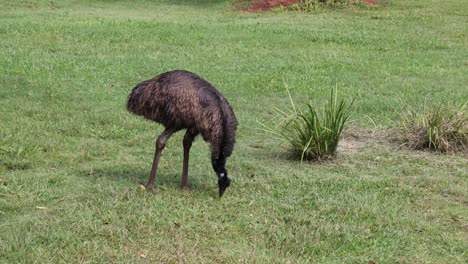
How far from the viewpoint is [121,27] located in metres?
17.0

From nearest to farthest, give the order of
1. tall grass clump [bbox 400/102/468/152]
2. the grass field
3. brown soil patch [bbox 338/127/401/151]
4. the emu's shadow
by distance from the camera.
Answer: the grass field, the emu's shadow, tall grass clump [bbox 400/102/468/152], brown soil patch [bbox 338/127/401/151]

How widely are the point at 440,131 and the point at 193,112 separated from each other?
335 cm

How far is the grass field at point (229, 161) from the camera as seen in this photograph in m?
5.61

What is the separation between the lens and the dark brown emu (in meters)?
6.57

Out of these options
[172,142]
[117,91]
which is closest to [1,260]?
[172,142]

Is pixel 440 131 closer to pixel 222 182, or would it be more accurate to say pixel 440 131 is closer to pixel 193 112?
pixel 222 182

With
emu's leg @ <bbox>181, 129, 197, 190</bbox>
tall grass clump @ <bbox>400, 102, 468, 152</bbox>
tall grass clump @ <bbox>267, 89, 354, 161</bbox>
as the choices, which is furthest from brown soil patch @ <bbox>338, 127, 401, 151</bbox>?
emu's leg @ <bbox>181, 129, 197, 190</bbox>

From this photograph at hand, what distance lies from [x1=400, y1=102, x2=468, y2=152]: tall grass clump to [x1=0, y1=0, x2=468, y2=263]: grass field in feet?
0.56

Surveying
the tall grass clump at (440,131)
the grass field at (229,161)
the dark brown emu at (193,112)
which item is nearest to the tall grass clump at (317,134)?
the grass field at (229,161)

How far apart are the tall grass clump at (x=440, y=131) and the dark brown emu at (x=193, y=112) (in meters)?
2.91

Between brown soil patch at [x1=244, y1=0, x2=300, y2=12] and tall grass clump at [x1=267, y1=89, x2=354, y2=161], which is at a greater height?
tall grass clump at [x1=267, y1=89, x2=354, y2=161]

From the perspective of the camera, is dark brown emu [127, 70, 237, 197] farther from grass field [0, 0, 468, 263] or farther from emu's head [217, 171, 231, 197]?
grass field [0, 0, 468, 263]

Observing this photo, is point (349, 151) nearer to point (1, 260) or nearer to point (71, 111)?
point (71, 111)

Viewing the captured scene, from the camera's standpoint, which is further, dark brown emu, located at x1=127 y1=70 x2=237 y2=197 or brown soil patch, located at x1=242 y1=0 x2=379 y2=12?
brown soil patch, located at x1=242 y1=0 x2=379 y2=12
